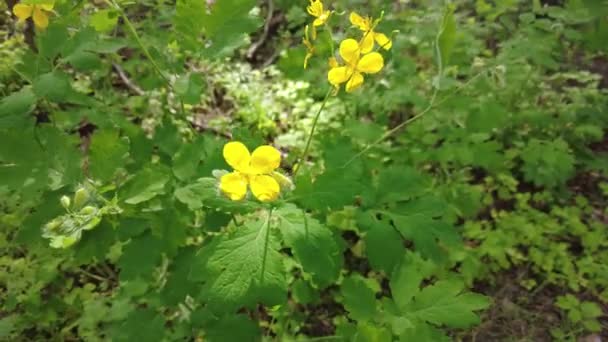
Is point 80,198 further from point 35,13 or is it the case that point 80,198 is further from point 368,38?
point 368,38

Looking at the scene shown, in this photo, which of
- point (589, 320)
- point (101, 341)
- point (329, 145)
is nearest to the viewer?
point (329, 145)

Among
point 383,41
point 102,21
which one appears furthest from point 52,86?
point 383,41

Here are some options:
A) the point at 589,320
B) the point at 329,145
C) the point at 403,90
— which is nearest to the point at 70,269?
the point at 329,145

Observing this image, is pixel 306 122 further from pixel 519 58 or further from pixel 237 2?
pixel 237 2

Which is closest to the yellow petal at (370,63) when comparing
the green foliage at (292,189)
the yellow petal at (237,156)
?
the green foliage at (292,189)

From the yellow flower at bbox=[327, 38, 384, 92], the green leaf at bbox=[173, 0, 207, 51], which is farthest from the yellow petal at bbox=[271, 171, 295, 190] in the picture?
the green leaf at bbox=[173, 0, 207, 51]

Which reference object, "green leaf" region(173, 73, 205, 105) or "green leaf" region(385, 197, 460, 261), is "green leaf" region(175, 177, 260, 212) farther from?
"green leaf" region(385, 197, 460, 261)
